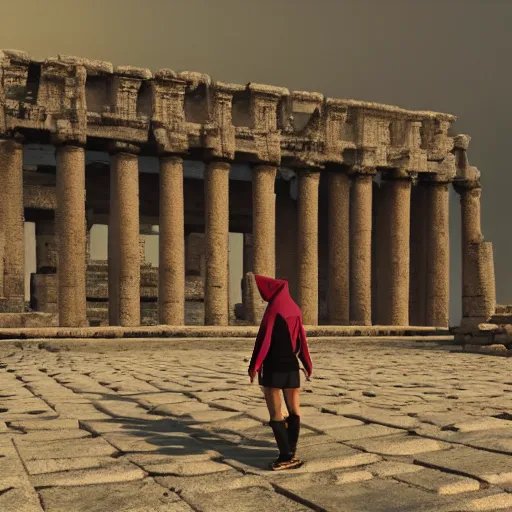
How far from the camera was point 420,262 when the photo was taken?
78.2 ft

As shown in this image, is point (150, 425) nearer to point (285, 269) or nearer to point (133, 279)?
point (133, 279)

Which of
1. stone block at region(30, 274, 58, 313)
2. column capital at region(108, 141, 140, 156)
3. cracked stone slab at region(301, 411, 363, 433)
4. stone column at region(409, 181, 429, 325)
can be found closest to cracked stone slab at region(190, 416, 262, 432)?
cracked stone slab at region(301, 411, 363, 433)

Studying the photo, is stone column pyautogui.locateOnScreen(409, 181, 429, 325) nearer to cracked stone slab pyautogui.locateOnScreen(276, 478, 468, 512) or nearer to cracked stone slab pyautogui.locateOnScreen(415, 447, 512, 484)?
cracked stone slab pyautogui.locateOnScreen(415, 447, 512, 484)

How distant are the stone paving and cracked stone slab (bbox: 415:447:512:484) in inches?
0.4

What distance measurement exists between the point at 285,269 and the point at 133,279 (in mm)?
7156

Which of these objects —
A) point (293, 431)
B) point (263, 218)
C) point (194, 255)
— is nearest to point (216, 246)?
point (263, 218)

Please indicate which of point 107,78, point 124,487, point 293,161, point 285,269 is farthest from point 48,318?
point 124,487

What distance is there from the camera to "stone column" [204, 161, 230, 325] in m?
19.5

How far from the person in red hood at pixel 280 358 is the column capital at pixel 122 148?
606 inches

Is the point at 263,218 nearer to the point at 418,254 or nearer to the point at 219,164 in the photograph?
the point at 219,164

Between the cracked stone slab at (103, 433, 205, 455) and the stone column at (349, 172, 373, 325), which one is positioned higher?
the stone column at (349, 172, 373, 325)

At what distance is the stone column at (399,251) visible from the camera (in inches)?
854

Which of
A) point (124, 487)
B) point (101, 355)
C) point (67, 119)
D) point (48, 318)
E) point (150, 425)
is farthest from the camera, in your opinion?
point (67, 119)

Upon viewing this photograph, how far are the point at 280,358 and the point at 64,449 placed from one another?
4.78 feet
